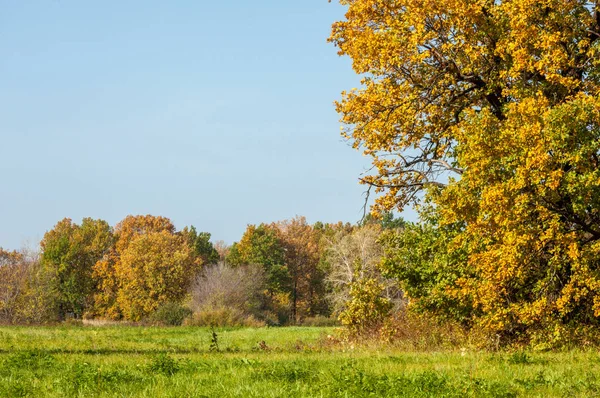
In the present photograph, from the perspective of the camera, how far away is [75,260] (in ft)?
295

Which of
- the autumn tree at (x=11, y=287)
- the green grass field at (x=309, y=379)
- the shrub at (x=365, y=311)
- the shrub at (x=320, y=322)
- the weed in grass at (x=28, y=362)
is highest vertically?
the autumn tree at (x=11, y=287)

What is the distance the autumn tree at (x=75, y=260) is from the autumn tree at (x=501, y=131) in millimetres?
69703

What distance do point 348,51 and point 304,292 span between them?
80060 mm

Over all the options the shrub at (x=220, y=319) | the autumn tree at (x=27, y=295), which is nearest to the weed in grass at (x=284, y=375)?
the shrub at (x=220, y=319)

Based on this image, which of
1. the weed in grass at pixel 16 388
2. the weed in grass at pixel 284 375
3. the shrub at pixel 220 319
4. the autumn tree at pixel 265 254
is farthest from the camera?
the autumn tree at pixel 265 254

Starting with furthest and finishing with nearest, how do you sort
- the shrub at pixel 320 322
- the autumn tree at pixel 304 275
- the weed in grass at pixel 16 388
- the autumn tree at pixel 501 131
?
1. the autumn tree at pixel 304 275
2. the shrub at pixel 320 322
3. the autumn tree at pixel 501 131
4. the weed in grass at pixel 16 388

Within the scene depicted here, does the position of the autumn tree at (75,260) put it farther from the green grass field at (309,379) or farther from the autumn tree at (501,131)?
the green grass field at (309,379)

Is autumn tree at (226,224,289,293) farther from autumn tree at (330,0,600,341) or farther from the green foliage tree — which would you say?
autumn tree at (330,0,600,341)

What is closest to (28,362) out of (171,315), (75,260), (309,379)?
(309,379)

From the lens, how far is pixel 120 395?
9023mm

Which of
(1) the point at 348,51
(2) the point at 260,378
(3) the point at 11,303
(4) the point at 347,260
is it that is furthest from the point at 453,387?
(3) the point at 11,303

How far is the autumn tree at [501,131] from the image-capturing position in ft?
55.1

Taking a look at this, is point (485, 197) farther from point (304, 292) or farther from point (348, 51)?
point (304, 292)

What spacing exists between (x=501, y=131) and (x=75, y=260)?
266ft
